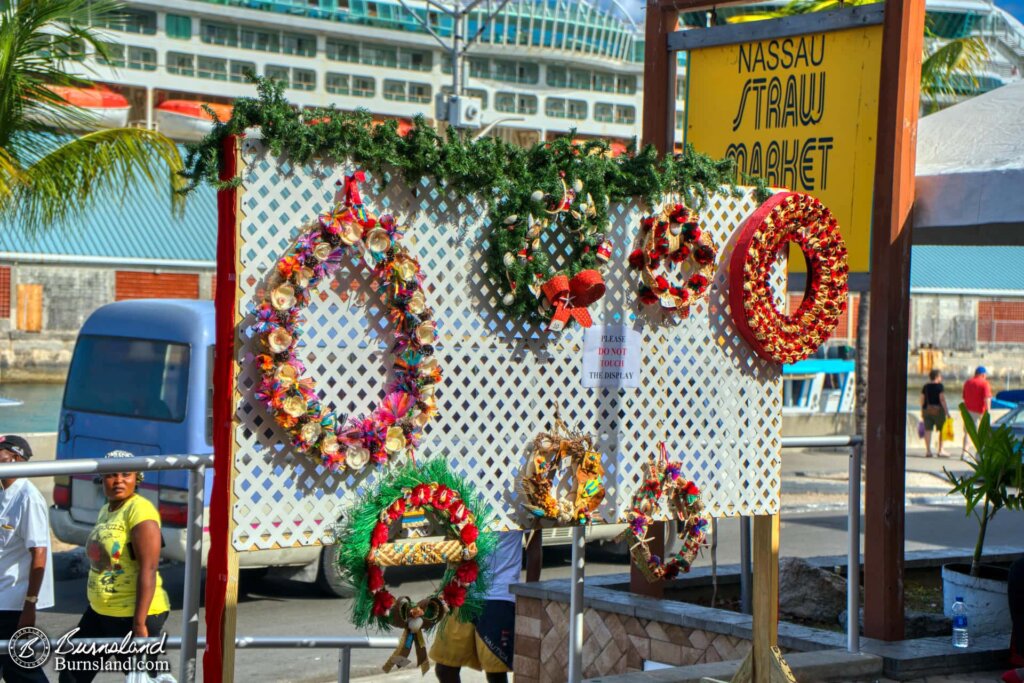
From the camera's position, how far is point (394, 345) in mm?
4699

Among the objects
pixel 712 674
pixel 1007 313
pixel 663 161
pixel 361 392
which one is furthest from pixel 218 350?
pixel 1007 313

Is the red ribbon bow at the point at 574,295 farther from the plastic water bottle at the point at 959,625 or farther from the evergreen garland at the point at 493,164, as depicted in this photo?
the plastic water bottle at the point at 959,625

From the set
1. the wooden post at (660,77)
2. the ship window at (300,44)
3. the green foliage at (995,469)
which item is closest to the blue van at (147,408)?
the wooden post at (660,77)

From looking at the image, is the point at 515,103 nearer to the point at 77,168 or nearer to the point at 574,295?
the point at 77,168

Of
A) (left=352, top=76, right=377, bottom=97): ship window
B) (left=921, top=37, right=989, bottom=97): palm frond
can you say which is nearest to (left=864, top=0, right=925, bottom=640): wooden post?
(left=921, top=37, right=989, bottom=97): palm frond

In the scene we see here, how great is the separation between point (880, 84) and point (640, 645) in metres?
3.52

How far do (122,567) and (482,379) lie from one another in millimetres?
2398

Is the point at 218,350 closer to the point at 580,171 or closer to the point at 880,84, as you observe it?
the point at 580,171

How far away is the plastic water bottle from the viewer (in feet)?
23.7

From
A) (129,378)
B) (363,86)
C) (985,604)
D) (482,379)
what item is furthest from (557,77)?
(482,379)

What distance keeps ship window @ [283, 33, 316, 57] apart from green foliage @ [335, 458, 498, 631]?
83702 mm

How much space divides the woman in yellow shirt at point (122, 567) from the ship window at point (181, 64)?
7854 cm

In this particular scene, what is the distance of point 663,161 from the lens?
5.60 metres

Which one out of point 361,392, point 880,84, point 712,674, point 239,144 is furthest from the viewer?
point 880,84
